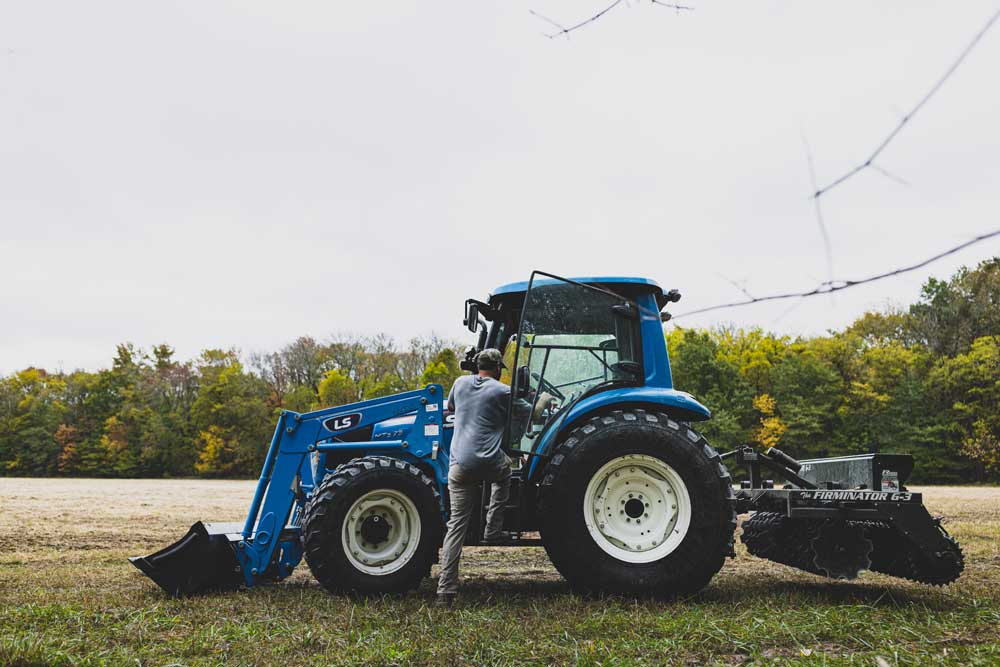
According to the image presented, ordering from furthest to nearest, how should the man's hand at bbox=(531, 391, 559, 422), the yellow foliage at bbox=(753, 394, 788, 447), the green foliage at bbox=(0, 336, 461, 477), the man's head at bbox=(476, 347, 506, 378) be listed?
1. the green foliage at bbox=(0, 336, 461, 477)
2. the yellow foliage at bbox=(753, 394, 788, 447)
3. the man's hand at bbox=(531, 391, 559, 422)
4. the man's head at bbox=(476, 347, 506, 378)

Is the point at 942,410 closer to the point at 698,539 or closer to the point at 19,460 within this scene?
the point at 698,539

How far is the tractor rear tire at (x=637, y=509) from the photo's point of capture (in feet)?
19.1

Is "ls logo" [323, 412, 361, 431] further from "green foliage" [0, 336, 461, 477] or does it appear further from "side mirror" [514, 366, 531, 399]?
"green foliage" [0, 336, 461, 477]

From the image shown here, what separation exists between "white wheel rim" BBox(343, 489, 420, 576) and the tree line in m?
33.4

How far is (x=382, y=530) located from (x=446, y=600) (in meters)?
0.75

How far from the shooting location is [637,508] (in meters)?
6.06

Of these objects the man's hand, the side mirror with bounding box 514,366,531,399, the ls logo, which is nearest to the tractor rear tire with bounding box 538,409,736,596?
the man's hand

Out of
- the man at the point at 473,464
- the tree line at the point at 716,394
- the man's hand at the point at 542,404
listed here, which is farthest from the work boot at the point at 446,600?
the tree line at the point at 716,394

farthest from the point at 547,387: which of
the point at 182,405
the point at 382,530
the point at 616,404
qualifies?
the point at 182,405

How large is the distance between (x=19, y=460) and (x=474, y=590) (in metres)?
59.8

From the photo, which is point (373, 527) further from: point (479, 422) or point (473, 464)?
point (479, 422)

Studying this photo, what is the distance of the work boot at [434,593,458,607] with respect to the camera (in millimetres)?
5754

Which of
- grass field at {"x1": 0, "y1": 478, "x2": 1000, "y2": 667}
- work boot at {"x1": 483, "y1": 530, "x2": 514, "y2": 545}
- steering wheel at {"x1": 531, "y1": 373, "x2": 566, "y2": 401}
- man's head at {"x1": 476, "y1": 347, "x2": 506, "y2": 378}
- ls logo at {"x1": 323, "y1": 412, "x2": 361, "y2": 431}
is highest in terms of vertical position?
man's head at {"x1": 476, "y1": 347, "x2": 506, "y2": 378}

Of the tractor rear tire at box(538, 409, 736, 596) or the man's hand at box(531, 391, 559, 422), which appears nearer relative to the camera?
the tractor rear tire at box(538, 409, 736, 596)
